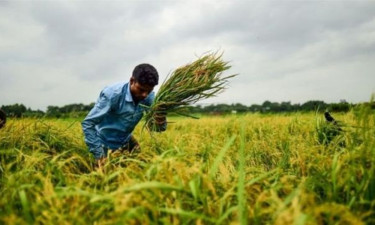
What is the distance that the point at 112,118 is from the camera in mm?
3088

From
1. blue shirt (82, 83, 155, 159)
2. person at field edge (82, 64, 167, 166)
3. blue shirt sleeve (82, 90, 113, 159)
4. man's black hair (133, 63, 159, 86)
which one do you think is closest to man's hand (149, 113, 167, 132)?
person at field edge (82, 64, 167, 166)

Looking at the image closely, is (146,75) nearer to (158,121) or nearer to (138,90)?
(138,90)

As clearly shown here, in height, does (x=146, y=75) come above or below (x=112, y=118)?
above

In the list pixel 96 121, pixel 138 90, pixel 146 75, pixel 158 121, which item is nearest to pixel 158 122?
pixel 158 121

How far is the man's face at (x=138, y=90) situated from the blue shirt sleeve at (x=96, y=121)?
0.77ft

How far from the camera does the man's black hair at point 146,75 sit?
9.02ft

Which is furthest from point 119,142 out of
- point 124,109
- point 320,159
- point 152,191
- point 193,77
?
point 320,159

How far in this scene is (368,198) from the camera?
58.1 inches

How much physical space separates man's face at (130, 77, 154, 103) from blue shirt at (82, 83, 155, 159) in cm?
5

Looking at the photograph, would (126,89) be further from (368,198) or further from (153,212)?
(368,198)

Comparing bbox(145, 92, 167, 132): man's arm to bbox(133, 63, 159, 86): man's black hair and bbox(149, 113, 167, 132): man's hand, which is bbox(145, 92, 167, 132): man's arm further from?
bbox(133, 63, 159, 86): man's black hair

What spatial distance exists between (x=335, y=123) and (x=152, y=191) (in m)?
2.34

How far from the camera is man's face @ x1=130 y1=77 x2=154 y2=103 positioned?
2.82 meters

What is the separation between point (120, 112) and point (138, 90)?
30 centimetres
